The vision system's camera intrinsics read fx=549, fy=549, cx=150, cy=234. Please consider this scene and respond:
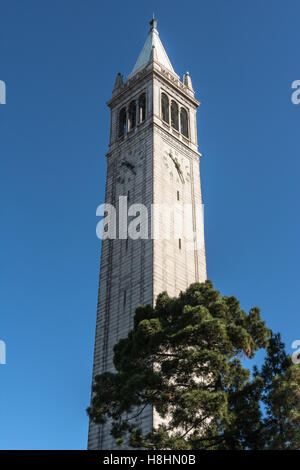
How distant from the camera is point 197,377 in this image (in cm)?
2244

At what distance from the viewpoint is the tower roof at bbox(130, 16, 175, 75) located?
56281 mm

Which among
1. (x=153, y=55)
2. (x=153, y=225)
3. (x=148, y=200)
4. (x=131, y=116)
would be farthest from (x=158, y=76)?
(x=153, y=225)

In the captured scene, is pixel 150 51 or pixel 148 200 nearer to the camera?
pixel 148 200

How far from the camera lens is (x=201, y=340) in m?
23.1

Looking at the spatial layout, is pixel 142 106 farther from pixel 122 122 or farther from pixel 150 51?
pixel 150 51

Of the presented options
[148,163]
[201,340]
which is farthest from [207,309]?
[148,163]

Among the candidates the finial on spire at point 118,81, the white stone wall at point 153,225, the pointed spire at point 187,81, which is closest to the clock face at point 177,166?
the white stone wall at point 153,225

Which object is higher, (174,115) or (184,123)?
(174,115)

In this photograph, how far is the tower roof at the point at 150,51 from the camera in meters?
56.3

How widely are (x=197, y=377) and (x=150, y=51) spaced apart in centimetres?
4268

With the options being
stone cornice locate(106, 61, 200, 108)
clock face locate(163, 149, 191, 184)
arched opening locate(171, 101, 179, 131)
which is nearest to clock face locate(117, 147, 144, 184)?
clock face locate(163, 149, 191, 184)

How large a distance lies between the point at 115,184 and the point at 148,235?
8775 mm

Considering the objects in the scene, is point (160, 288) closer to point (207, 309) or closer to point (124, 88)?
point (207, 309)

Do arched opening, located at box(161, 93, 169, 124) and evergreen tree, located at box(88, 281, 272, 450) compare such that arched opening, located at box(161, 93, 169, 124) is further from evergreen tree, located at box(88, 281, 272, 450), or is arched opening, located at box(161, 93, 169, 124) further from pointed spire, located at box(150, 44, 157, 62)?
evergreen tree, located at box(88, 281, 272, 450)
